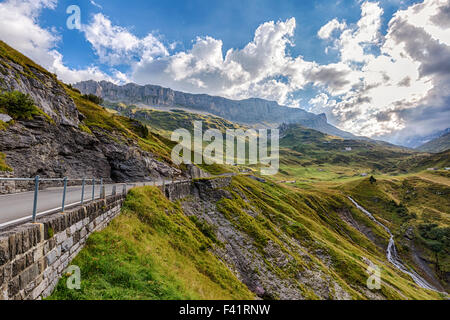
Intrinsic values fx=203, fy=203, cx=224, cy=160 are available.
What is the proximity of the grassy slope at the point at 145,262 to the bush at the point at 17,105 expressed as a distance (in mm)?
20255

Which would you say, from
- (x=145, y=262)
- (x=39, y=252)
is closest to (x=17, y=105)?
(x=145, y=262)

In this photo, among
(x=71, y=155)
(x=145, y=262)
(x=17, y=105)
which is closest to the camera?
(x=145, y=262)

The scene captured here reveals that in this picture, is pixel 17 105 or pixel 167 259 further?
pixel 17 105

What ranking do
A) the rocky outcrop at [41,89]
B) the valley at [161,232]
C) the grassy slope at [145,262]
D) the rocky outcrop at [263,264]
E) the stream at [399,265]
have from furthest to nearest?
1. the stream at [399,265]
2. the rocky outcrop at [41,89]
3. the rocky outcrop at [263,264]
4. the valley at [161,232]
5. the grassy slope at [145,262]

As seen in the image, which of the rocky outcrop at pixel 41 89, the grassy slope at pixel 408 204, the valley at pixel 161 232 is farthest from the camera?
the grassy slope at pixel 408 204

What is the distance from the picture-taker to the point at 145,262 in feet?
45.9

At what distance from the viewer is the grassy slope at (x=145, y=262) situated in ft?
35.4

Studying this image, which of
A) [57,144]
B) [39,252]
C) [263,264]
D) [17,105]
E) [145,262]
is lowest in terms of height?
[263,264]

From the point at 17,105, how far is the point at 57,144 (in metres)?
7.24

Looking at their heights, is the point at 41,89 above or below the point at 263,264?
above

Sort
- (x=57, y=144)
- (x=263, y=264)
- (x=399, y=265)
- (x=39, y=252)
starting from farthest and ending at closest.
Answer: (x=399, y=265) → (x=57, y=144) → (x=263, y=264) → (x=39, y=252)

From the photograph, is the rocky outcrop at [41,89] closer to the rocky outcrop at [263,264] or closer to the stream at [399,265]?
the rocky outcrop at [263,264]

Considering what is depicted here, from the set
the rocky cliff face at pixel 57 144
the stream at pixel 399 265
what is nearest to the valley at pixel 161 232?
the rocky cliff face at pixel 57 144

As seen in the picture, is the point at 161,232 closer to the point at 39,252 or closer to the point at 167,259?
the point at 167,259
